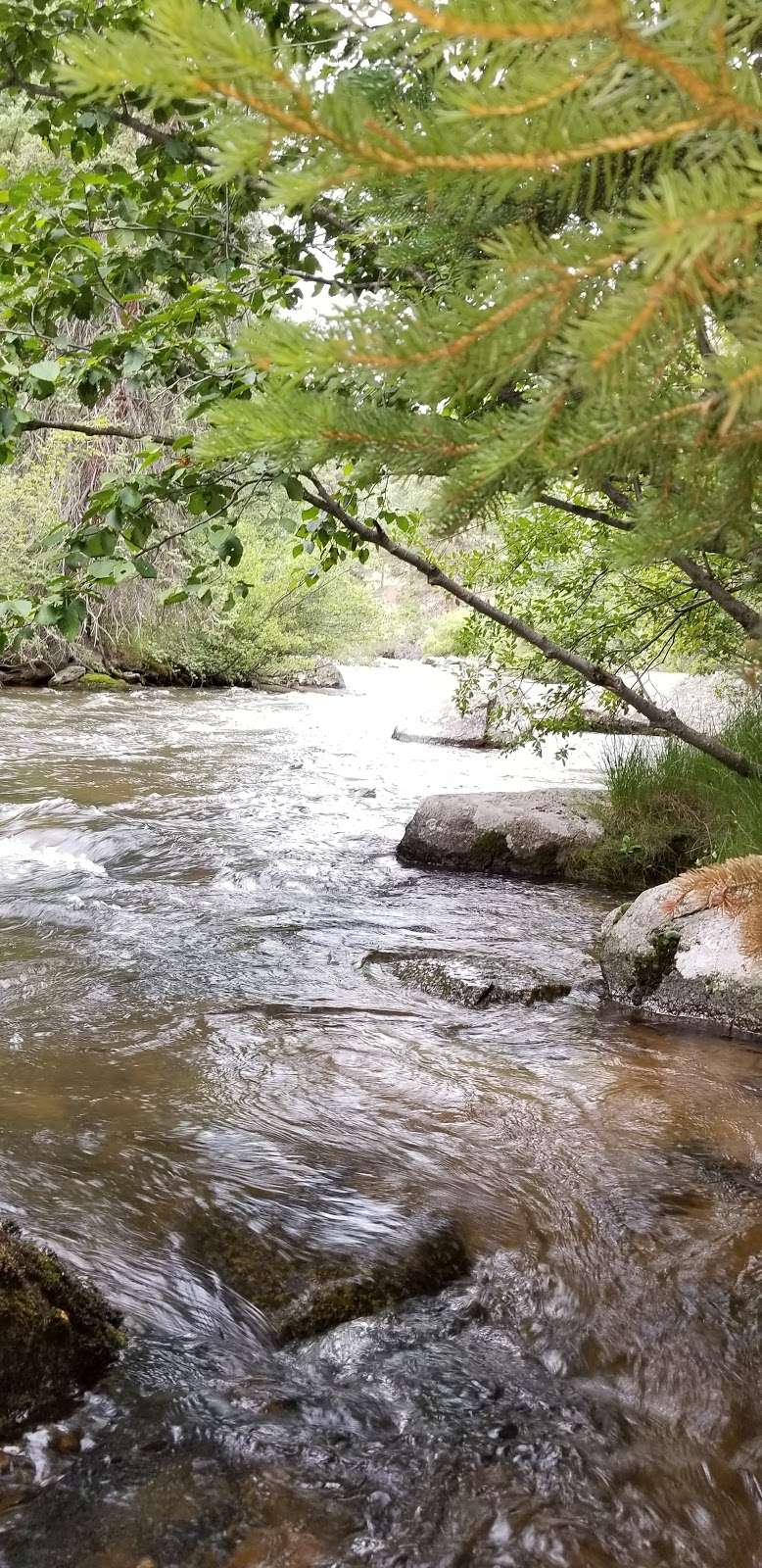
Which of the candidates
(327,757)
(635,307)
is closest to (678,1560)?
(635,307)

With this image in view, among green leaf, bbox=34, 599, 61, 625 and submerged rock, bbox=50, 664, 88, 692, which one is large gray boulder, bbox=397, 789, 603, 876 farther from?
submerged rock, bbox=50, 664, 88, 692

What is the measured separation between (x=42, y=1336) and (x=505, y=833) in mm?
6207

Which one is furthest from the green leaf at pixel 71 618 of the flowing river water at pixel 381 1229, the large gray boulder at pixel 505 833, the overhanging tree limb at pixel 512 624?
the large gray boulder at pixel 505 833

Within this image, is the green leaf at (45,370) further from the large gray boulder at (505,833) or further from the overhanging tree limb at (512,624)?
the large gray boulder at (505,833)

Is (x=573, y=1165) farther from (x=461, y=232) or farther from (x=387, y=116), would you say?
(x=387, y=116)

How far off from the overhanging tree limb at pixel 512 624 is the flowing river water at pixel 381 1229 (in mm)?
1545

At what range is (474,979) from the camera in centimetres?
546

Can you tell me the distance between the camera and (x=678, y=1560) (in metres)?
2.02

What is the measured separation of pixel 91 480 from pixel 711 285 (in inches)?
903

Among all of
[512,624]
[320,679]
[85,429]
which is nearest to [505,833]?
[512,624]

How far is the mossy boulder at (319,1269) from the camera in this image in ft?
8.96

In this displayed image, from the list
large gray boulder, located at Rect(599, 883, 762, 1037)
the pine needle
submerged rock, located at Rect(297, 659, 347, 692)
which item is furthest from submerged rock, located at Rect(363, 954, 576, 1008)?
submerged rock, located at Rect(297, 659, 347, 692)

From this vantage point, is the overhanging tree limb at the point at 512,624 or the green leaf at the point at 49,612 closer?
the green leaf at the point at 49,612

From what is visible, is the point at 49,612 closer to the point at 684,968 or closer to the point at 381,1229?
the point at 381,1229
